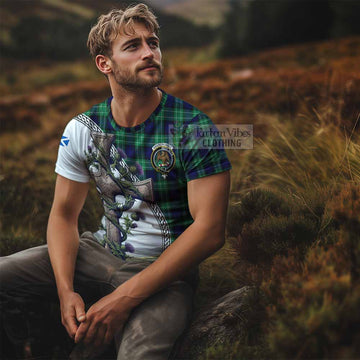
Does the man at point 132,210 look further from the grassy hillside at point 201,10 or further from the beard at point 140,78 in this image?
the grassy hillside at point 201,10

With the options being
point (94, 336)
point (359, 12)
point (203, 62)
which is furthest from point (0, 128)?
point (359, 12)

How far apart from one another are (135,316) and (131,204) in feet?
1.72

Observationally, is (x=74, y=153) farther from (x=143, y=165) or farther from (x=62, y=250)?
(x=62, y=250)

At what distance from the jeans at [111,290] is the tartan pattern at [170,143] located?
273 mm

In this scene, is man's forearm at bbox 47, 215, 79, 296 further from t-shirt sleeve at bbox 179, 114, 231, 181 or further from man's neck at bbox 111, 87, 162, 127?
t-shirt sleeve at bbox 179, 114, 231, 181

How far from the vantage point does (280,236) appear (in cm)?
188

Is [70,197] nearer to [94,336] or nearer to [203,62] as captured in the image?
[94,336]

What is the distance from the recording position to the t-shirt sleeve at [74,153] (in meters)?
1.96

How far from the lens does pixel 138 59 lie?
1.84 metres

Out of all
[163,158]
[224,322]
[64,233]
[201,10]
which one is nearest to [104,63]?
[163,158]

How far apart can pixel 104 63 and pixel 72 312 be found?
123 centimetres

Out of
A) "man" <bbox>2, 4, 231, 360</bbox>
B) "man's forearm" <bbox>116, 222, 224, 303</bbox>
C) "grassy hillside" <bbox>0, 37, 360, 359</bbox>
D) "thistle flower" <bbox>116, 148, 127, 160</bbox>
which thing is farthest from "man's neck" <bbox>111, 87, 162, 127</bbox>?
"grassy hillside" <bbox>0, 37, 360, 359</bbox>

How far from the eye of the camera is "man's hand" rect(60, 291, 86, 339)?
1773 millimetres

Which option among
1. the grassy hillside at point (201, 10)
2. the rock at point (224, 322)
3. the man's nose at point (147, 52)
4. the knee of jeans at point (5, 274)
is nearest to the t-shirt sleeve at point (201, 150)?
the man's nose at point (147, 52)
